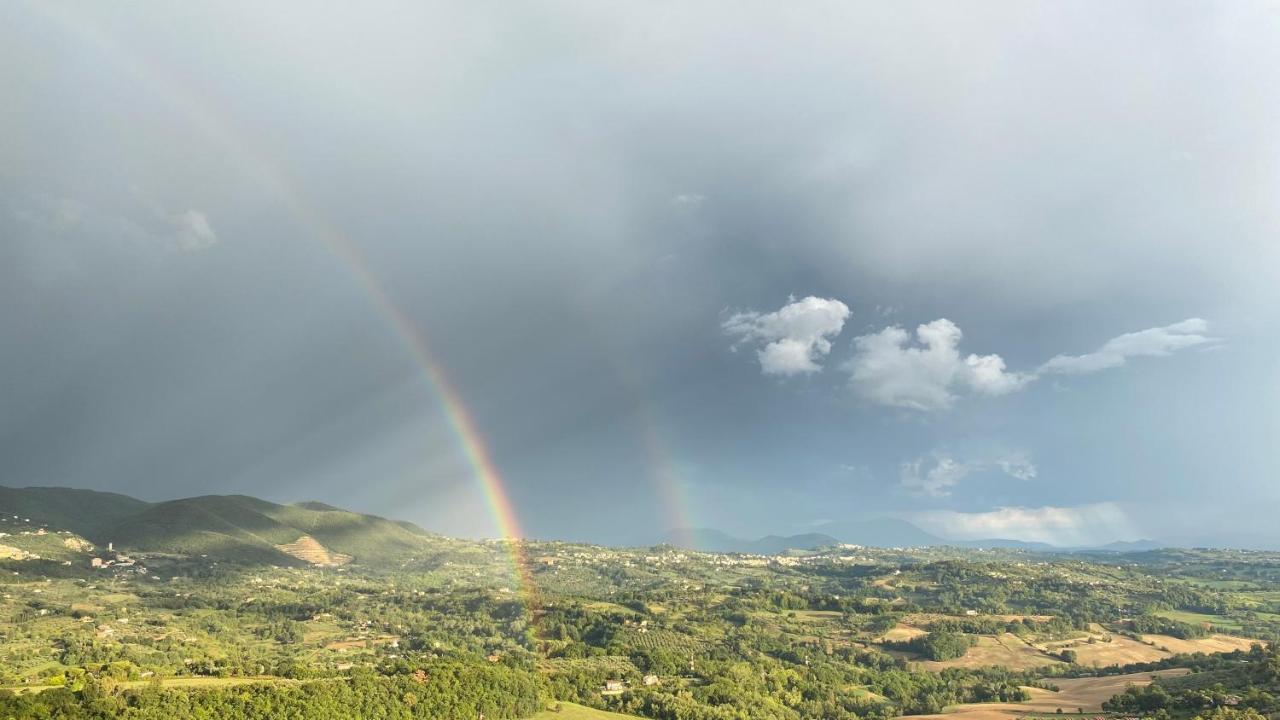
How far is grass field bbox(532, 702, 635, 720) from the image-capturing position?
98.4 metres

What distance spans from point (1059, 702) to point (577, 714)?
76.3 meters

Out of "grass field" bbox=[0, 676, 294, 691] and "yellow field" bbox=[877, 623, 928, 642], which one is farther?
"yellow field" bbox=[877, 623, 928, 642]

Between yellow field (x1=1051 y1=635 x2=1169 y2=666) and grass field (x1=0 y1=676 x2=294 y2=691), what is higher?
grass field (x1=0 y1=676 x2=294 y2=691)

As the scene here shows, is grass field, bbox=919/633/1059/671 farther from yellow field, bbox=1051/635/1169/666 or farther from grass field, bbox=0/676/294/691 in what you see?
grass field, bbox=0/676/294/691

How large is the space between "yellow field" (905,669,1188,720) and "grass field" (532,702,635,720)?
46.5 metres

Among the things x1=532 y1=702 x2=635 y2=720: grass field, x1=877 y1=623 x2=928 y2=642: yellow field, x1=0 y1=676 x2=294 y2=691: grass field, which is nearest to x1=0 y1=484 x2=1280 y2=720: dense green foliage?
x1=0 y1=676 x2=294 y2=691: grass field

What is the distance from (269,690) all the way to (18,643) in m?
107

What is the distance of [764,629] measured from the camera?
186 m

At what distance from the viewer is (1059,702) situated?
351 ft

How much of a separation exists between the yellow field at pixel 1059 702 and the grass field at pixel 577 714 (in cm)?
4649

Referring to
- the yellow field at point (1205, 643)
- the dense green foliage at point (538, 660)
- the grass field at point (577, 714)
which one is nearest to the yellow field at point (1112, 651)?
the dense green foliage at point (538, 660)

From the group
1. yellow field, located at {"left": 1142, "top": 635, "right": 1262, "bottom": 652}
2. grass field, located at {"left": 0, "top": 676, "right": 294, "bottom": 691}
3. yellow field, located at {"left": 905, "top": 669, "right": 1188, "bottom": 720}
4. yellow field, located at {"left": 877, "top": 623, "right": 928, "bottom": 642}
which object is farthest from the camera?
yellow field, located at {"left": 877, "top": 623, "right": 928, "bottom": 642}

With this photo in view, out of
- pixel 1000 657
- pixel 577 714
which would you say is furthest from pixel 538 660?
pixel 1000 657

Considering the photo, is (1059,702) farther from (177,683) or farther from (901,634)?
(177,683)
